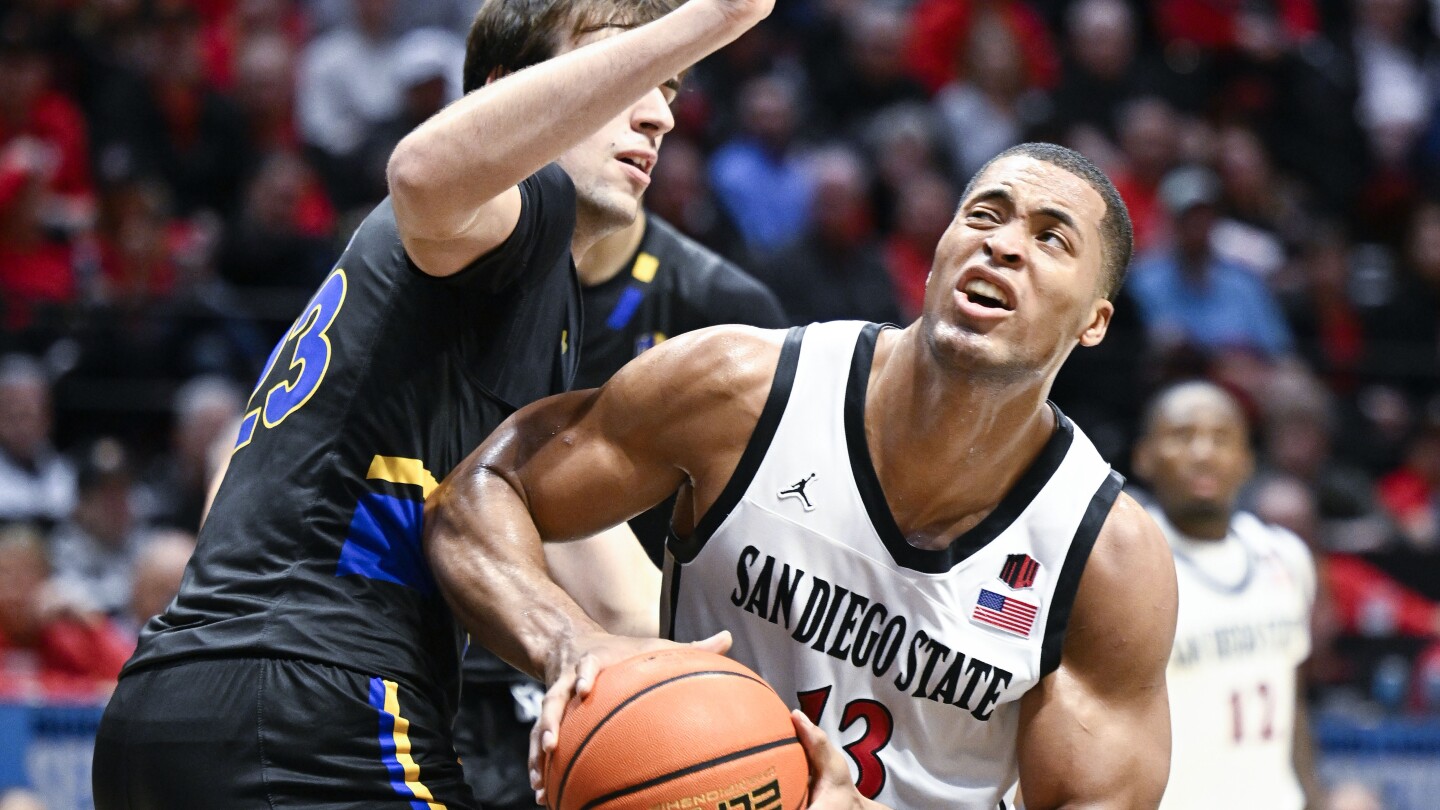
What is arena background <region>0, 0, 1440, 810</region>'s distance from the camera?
802 cm

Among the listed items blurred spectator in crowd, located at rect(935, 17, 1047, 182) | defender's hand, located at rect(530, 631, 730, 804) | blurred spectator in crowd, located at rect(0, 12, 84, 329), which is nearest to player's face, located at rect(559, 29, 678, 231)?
defender's hand, located at rect(530, 631, 730, 804)

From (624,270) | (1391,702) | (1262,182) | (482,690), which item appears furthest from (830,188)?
(482,690)

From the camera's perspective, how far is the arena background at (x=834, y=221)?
8.02 metres

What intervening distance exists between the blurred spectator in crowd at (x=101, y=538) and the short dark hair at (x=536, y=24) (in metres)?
5.15

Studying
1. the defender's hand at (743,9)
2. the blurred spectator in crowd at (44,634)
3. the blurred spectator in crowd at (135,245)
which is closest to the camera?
the defender's hand at (743,9)

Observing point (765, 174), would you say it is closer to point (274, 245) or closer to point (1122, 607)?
point (274, 245)

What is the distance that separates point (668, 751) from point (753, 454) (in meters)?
0.74

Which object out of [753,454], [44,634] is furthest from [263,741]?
[44,634]

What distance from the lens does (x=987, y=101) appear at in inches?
437

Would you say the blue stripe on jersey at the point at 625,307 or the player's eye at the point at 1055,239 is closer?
the player's eye at the point at 1055,239

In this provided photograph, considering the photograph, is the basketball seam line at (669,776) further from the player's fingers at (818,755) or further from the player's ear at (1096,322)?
the player's ear at (1096,322)

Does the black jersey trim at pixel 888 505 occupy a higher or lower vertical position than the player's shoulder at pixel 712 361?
lower

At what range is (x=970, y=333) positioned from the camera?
3.34m

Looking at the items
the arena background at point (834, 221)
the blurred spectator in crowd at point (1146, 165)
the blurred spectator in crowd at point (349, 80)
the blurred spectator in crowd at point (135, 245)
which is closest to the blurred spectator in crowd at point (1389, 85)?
the arena background at point (834, 221)
